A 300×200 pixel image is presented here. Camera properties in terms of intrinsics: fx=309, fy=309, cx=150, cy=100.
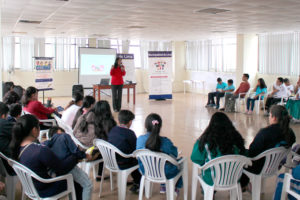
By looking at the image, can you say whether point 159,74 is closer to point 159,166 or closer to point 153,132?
point 153,132

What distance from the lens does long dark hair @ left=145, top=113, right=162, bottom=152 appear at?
3.00 metres

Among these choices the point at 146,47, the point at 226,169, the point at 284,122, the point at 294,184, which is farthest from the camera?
the point at 146,47

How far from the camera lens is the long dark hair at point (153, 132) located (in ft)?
9.85

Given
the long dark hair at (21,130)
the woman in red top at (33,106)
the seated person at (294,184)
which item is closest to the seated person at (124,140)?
the long dark hair at (21,130)

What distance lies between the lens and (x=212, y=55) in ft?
46.3

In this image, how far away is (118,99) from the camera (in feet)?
31.5

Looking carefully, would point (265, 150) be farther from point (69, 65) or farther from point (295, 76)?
point (69, 65)

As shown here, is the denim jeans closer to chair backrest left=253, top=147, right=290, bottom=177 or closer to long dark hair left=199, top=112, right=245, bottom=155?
long dark hair left=199, top=112, right=245, bottom=155

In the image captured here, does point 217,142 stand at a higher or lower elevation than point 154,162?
higher

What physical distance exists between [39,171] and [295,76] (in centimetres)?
997

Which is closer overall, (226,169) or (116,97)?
(226,169)

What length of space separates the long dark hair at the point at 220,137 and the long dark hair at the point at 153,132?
42 centimetres

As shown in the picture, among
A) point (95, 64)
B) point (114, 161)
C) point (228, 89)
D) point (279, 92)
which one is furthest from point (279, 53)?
point (114, 161)

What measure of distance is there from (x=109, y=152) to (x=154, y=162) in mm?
590
